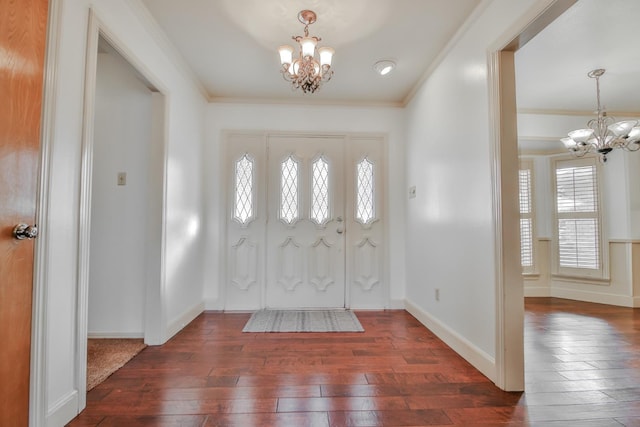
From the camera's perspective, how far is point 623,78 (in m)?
3.12

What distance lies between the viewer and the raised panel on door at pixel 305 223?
365cm

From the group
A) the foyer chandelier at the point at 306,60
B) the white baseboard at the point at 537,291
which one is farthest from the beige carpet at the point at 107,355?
the white baseboard at the point at 537,291

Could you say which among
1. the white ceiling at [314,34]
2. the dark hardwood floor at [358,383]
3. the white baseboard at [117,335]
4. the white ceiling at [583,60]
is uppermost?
the white ceiling at [314,34]

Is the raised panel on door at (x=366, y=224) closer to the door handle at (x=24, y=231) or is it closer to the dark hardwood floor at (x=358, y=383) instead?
the dark hardwood floor at (x=358, y=383)

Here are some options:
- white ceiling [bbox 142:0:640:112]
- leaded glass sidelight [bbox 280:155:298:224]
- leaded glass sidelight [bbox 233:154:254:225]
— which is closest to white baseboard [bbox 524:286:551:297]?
white ceiling [bbox 142:0:640:112]

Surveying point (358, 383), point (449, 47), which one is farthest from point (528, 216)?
point (358, 383)

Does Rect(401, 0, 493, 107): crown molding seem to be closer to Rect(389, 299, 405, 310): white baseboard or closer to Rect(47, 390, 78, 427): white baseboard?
Rect(389, 299, 405, 310): white baseboard

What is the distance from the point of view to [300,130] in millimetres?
3709

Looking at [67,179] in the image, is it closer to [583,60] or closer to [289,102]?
[289,102]

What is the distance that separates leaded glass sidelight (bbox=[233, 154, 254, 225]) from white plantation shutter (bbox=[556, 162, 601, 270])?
4218 millimetres

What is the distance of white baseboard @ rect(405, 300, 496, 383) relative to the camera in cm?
198

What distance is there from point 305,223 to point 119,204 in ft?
6.01

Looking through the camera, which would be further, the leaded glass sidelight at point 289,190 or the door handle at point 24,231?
the leaded glass sidelight at point 289,190

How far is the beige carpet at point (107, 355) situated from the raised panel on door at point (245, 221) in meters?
1.18
